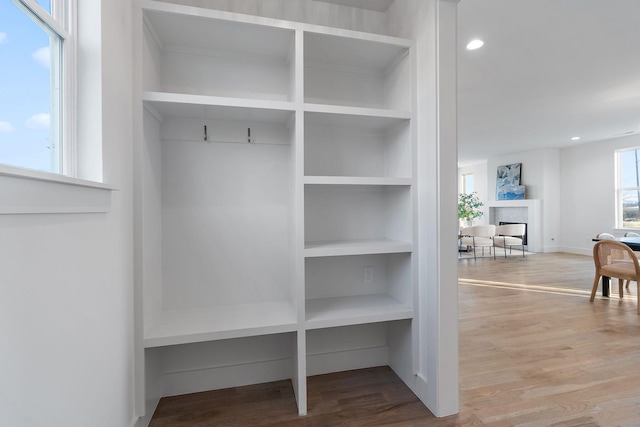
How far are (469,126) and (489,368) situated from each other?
15.4 feet

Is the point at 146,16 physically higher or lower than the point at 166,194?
higher

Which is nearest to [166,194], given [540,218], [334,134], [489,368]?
[334,134]

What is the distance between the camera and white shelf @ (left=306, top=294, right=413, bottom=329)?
68.1 inches

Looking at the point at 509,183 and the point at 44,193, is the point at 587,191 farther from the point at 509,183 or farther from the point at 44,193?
the point at 44,193

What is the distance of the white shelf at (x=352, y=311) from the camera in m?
1.73

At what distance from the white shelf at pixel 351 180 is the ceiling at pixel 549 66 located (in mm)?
1546

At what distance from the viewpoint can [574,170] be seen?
7.46 m

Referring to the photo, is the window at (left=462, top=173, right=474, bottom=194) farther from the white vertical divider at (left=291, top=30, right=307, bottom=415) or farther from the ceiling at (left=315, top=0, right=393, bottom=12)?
the white vertical divider at (left=291, top=30, right=307, bottom=415)

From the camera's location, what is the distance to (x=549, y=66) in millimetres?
3137

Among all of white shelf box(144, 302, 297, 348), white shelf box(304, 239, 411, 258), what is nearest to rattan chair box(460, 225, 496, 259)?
white shelf box(304, 239, 411, 258)

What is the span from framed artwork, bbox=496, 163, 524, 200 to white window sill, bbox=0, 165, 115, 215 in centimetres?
969

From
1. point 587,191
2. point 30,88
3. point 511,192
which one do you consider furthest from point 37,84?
point 511,192

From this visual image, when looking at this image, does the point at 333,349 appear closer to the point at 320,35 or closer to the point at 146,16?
the point at 320,35

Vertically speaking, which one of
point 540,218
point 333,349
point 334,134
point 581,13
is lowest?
point 333,349
